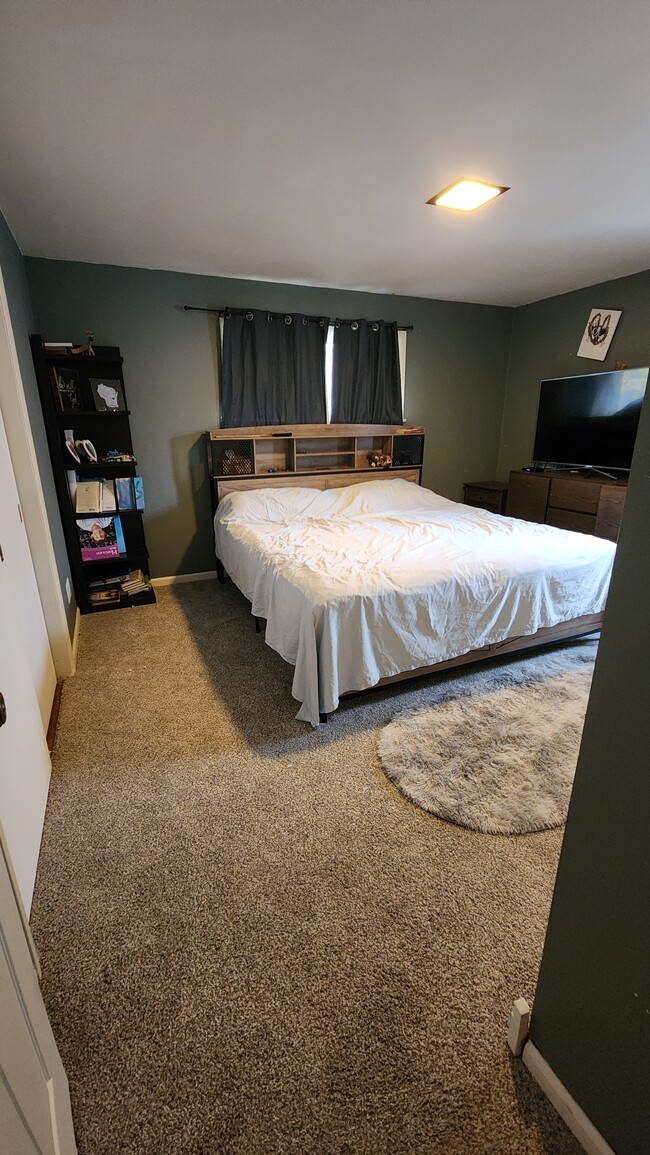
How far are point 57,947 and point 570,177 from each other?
11.9ft

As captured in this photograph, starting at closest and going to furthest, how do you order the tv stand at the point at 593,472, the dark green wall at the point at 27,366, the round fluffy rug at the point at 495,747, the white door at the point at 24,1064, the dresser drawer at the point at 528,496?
the white door at the point at 24,1064
the round fluffy rug at the point at 495,747
the dark green wall at the point at 27,366
the tv stand at the point at 593,472
the dresser drawer at the point at 528,496

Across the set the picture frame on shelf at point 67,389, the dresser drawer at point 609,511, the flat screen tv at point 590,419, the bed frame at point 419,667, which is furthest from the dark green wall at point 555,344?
the picture frame on shelf at point 67,389

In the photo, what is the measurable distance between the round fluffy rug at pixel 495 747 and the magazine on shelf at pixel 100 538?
8.14 ft

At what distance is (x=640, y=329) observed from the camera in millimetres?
3756

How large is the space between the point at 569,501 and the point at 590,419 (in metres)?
0.74

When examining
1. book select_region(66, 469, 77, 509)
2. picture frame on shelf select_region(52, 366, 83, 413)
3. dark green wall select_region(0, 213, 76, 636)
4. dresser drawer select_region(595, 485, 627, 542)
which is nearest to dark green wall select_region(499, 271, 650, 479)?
dresser drawer select_region(595, 485, 627, 542)

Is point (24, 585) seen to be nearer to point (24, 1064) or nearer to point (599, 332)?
point (24, 1064)

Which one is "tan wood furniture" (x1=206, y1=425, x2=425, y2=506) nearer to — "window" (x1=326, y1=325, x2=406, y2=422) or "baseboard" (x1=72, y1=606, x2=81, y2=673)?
"window" (x1=326, y1=325, x2=406, y2=422)

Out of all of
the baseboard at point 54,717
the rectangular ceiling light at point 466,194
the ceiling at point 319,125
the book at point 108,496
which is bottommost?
the baseboard at point 54,717

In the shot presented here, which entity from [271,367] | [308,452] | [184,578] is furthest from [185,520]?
[271,367]

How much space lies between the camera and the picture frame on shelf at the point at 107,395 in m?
3.38

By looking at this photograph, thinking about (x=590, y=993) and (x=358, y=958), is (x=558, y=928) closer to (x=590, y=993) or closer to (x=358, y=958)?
(x=590, y=993)

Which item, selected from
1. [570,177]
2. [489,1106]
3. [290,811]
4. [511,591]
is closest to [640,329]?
[570,177]

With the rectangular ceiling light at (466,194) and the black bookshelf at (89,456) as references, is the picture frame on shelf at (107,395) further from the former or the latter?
the rectangular ceiling light at (466,194)
